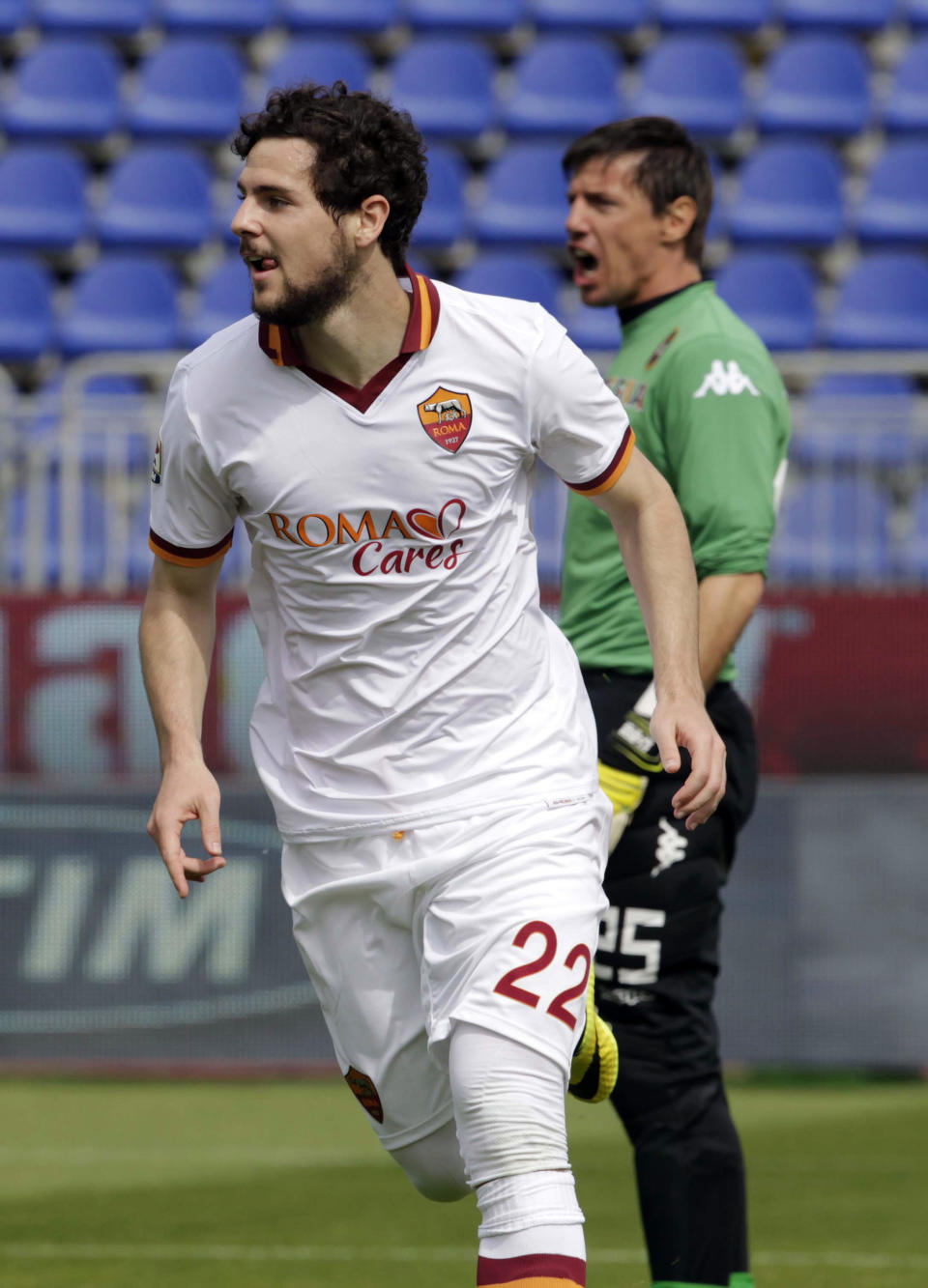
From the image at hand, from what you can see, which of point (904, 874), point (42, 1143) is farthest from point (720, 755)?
point (904, 874)

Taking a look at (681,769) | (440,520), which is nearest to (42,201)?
(681,769)

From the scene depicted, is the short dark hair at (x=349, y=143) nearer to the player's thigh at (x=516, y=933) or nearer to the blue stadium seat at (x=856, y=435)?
the player's thigh at (x=516, y=933)

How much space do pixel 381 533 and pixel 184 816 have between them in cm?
54

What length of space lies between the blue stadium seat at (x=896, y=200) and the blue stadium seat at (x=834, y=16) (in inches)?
46.0

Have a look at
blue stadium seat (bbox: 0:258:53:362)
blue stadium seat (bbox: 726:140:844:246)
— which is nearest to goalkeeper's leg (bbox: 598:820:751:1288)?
blue stadium seat (bbox: 0:258:53:362)

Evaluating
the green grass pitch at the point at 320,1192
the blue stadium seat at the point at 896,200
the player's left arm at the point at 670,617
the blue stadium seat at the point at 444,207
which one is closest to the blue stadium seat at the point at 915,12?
the blue stadium seat at the point at 896,200

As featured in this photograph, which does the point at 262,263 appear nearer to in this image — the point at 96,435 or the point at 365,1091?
the point at 365,1091

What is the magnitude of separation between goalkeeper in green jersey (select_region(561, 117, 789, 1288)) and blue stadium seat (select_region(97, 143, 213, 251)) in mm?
8476

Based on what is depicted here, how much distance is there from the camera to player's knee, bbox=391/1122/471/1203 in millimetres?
3395

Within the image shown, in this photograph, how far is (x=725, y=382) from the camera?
394 cm

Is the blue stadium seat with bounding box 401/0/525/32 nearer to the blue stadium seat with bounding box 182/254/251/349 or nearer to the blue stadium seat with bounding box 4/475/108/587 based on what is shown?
the blue stadium seat with bounding box 182/254/251/349

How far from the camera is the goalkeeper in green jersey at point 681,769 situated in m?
3.83

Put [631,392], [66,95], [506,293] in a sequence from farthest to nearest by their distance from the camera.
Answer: [66,95] → [506,293] → [631,392]

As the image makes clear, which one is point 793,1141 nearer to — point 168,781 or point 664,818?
point 664,818
